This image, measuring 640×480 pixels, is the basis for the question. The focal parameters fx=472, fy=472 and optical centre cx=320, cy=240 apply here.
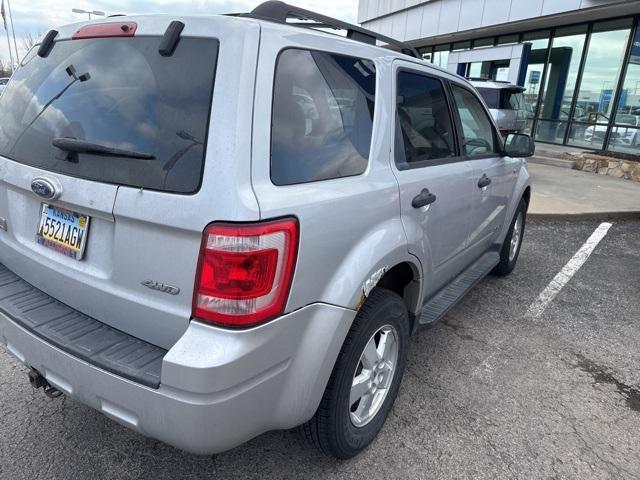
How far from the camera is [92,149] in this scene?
5.73 ft

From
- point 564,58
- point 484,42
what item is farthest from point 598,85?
point 484,42

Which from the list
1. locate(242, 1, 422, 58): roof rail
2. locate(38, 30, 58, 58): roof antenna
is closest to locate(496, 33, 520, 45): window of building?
locate(242, 1, 422, 58): roof rail

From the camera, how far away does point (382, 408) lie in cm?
242

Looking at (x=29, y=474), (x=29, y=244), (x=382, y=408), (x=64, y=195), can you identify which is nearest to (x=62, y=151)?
(x=64, y=195)

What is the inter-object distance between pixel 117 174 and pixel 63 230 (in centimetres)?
41

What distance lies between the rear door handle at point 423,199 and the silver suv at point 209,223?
26mm

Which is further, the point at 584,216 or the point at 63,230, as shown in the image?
the point at 584,216

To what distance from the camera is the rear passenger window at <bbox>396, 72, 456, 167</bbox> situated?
2.43 metres

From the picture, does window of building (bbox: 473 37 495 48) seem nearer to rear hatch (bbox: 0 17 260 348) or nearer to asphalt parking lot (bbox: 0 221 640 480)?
asphalt parking lot (bbox: 0 221 640 480)

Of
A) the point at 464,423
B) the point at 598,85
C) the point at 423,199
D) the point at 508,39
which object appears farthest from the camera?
the point at 508,39

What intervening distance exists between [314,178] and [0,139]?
1.56 metres

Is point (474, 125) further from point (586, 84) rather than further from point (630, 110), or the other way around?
point (586, 84)

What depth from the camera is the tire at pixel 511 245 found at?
449cm

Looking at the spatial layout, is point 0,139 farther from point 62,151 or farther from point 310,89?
point 310,89
